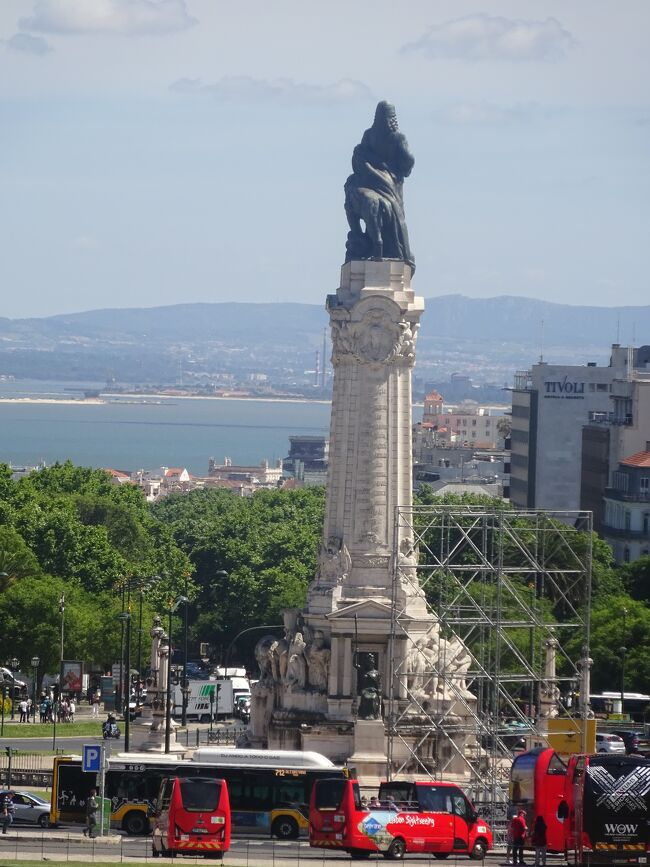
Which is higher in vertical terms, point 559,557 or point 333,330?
point 333,330

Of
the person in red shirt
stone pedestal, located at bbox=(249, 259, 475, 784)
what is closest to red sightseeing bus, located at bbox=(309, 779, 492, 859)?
the person in red shirt

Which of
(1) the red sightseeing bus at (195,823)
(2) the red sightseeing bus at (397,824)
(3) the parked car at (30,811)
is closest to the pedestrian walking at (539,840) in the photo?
(2) the red sightseeing bus at (397,824)

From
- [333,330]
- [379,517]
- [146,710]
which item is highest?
[333,330]

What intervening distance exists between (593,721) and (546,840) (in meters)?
17.1

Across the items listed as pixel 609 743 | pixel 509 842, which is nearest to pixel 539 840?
pixel 509 842

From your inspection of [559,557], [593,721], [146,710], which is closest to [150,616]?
[559,557]

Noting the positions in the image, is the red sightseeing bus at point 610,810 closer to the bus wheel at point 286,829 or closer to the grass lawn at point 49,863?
the grass lawn at point 49,863

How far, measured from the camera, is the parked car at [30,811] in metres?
72.6

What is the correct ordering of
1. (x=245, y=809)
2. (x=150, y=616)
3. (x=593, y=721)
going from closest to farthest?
(x=245, y=809) → (x=593, y=721) → (x=150, y=616)

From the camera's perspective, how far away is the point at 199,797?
64.1m

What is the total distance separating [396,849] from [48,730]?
37304 millimetres

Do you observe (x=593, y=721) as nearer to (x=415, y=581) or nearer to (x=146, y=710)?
(x=415, y=581)

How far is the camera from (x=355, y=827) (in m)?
65.1

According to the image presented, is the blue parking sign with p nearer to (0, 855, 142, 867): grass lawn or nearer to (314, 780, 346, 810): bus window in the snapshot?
(314, 780, 346, 810): bus window
